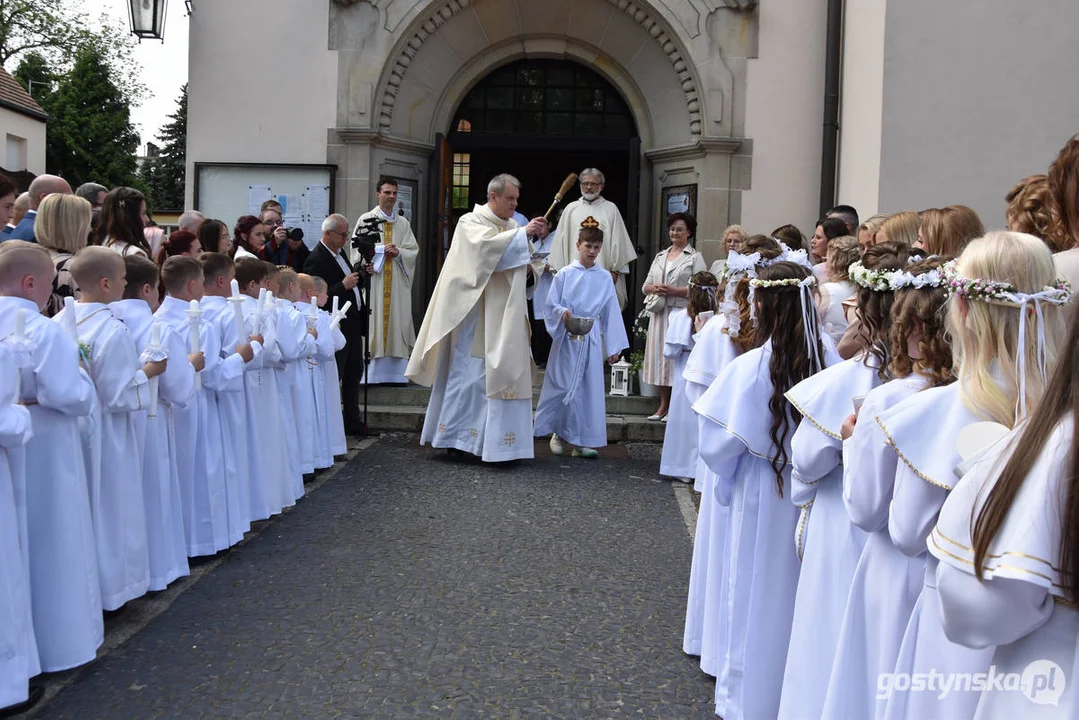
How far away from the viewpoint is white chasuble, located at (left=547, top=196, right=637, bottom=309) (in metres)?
12.6

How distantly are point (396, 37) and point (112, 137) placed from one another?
1380 inches

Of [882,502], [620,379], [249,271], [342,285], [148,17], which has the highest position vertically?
[148,17]

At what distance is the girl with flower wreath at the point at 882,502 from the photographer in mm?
2791

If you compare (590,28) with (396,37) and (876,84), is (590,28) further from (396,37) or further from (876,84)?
(876,84)

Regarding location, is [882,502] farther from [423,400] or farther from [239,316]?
[423,400]

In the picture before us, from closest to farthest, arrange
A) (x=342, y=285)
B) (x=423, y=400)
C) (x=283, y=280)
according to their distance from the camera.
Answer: (x=283, y=280), (x=342, y=285), (x=423, y=400)

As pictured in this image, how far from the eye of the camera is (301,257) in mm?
10914

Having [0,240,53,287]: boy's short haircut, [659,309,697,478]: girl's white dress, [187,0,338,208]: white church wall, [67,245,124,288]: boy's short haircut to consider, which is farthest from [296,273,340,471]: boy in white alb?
[187,0,338,208]: white church wall

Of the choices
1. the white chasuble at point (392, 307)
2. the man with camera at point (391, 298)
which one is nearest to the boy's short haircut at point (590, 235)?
the man with camera at point (391, 298)

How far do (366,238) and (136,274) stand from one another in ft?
20.3

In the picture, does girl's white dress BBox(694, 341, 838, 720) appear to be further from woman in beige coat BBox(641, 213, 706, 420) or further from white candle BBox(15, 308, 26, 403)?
woman in beige coat BBox(641, 213, 706, 420)

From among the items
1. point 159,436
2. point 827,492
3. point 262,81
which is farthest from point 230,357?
point 262,81

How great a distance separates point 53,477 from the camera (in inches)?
167

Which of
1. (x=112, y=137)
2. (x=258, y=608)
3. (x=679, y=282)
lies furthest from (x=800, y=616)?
(x=112, y=137)
